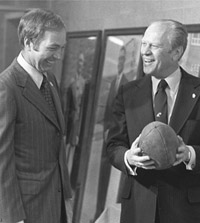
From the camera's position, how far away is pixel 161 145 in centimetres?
182

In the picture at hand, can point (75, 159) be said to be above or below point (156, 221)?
below

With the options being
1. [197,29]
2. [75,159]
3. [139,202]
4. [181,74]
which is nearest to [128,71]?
[197,29]

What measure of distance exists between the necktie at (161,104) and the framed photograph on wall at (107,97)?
4.07ft

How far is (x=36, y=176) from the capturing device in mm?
1917

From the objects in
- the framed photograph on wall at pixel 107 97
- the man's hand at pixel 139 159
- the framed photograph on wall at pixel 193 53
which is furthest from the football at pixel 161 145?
the framed photograph on wall at pixel 107 97

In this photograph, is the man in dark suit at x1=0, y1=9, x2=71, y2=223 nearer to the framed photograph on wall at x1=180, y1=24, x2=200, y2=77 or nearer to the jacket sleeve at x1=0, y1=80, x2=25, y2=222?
the jacket sleeve at x1=0, y1=80, x2=25, y2=222

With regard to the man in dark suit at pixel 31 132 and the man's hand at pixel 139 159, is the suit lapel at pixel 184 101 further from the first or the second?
the man in dark suit at pixel 31 132

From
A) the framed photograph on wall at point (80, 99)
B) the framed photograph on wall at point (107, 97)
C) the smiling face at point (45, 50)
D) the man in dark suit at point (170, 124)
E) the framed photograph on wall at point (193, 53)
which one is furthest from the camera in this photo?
the framed photograph on wall at point (80, 99)

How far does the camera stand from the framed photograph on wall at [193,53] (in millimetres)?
2891

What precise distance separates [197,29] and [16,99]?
1.53m

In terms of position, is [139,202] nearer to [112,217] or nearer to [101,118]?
[112,217]

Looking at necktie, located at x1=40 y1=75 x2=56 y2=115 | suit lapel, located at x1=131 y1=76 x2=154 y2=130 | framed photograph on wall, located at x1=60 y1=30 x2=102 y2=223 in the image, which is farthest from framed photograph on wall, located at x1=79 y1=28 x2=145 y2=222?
necktie, located at x1=40 y1=75 x2=56 y2=115

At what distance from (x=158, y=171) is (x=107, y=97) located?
1.65m

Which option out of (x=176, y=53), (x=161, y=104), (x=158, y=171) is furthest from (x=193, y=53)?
(x=158, y=171)
